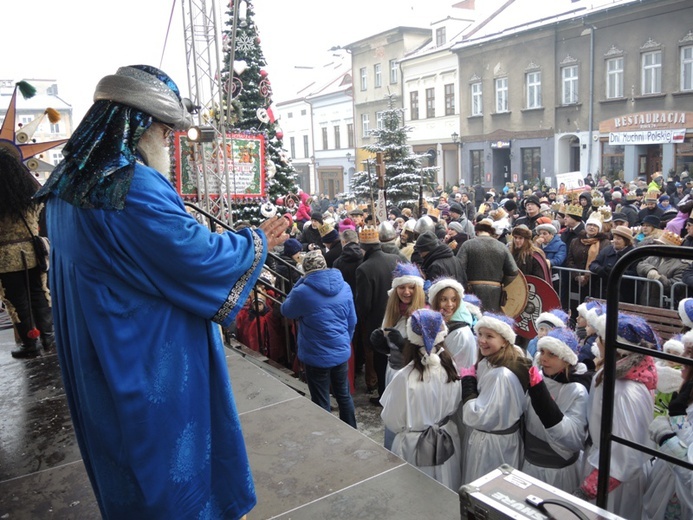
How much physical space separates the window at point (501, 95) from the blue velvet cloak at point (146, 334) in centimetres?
2817

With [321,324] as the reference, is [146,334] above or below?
above

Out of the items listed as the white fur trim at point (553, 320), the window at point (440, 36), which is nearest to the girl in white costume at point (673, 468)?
the white fur trim at point (553, 320)

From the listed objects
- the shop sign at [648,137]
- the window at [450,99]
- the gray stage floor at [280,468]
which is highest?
the window at [450,99]

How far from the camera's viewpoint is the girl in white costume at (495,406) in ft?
10.9

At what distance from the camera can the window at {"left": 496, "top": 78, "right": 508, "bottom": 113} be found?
90.7 feet

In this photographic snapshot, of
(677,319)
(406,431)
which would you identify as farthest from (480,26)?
(406,431)

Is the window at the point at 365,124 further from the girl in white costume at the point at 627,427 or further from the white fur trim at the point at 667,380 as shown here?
the girl in white costume at the point at 627,427

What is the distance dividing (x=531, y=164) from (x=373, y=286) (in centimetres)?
2331

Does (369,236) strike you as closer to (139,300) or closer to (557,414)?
(557,414)

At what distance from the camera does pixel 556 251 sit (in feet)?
23.7

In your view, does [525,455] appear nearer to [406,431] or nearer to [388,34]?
[406,431]

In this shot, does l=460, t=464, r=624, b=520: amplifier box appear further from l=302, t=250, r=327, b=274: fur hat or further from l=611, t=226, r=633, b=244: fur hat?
l=611, t=226, r=633, b=244: fur hat

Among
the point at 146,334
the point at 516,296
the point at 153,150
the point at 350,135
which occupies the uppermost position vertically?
the point at 350,135

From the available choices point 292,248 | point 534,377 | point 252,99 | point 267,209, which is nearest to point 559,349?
point 534,377
